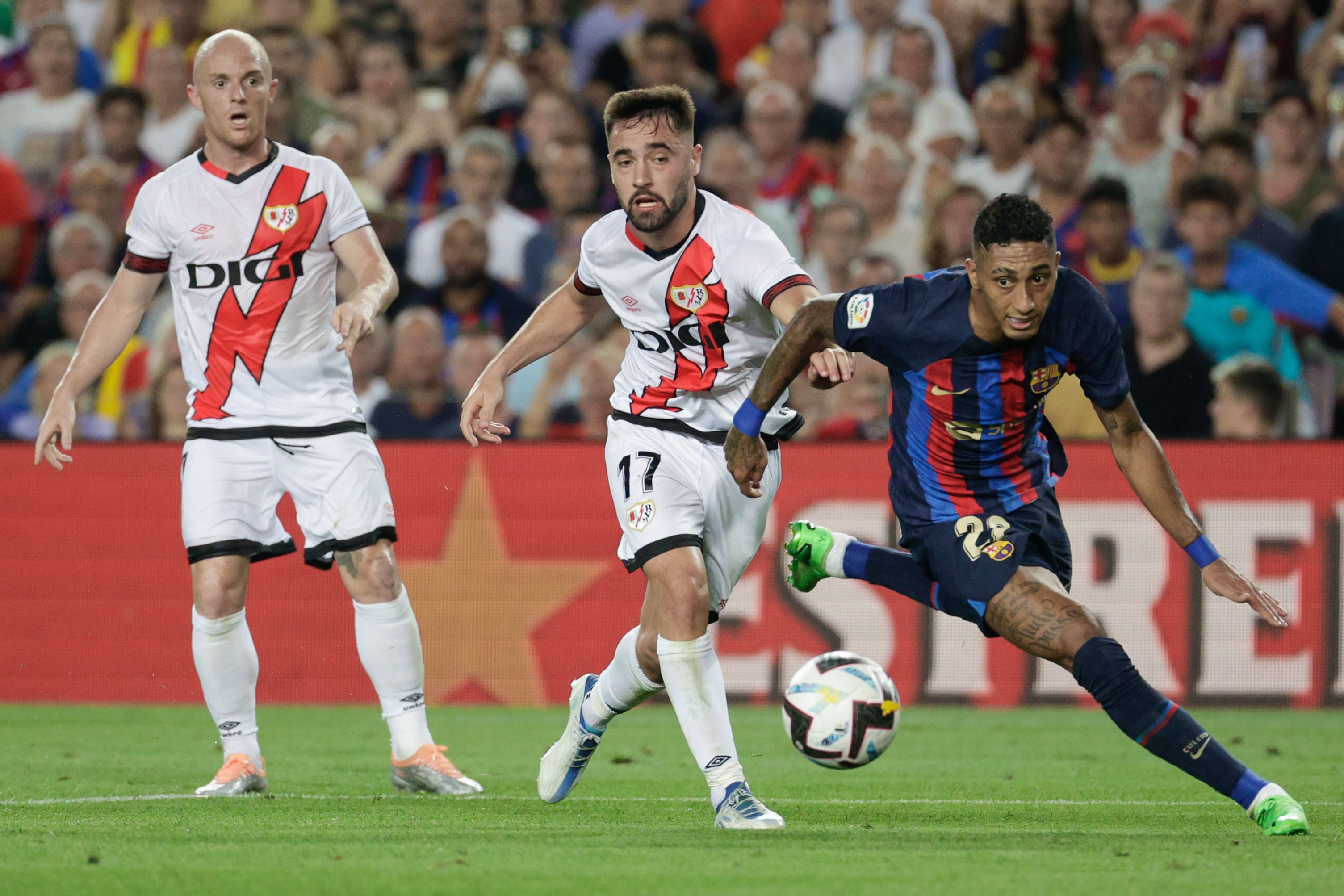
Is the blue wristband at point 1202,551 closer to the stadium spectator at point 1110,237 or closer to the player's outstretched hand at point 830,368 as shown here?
the player's outstretched hand at point 830,368

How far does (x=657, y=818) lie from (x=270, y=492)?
2.16m

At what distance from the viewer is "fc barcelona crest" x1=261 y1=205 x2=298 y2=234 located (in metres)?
6.82

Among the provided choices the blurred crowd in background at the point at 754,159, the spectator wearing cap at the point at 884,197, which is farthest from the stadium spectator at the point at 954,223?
the spectator wearing cap at the point at 884,197

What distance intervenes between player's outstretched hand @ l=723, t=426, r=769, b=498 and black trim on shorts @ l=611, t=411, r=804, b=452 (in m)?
0.35

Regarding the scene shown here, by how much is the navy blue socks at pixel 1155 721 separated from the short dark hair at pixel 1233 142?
7609 millimetres

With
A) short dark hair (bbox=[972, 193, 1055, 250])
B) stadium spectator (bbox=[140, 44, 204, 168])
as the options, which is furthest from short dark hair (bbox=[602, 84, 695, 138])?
stadium spectator (bbox=[140, 44, 204, 168])

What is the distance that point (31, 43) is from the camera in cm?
1441

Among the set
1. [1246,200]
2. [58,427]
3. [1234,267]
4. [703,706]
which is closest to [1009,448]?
[703,706]

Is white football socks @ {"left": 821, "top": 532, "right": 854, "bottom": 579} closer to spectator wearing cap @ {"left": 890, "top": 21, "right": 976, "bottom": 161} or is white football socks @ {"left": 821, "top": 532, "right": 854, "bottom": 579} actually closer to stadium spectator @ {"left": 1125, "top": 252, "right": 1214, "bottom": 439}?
stadium spectator @ {"left": 1125, "top": 252, "right": 1214, "bottom": 439}

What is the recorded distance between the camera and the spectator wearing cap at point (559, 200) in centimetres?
1241

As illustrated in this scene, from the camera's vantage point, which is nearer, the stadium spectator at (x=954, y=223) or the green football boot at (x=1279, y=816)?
the green football boot at (x=1279, y=816)

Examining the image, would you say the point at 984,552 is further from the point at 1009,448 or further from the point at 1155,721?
the point at 1155,721

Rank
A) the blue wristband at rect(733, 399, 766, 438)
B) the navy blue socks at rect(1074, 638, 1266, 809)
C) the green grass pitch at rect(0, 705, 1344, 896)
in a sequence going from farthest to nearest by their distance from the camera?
the blue wristband at rect(733, 399, 766, 438) < the navy blue socks at rect(1074, 638, 1266, 809) < the green grass pitch at rect(0, 705, 1344, 896)

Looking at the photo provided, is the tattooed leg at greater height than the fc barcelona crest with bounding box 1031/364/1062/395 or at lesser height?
lesser
